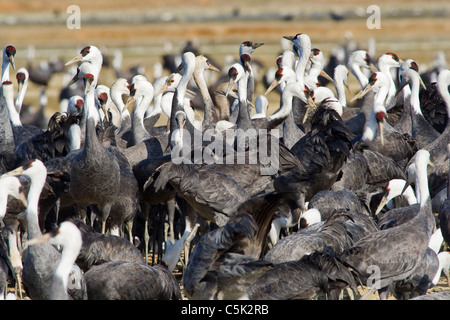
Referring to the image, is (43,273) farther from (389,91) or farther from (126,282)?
(389,91)

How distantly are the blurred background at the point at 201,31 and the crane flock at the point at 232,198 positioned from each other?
497 inches

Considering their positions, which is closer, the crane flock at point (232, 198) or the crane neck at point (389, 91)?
the crane flock at point (232, 198)

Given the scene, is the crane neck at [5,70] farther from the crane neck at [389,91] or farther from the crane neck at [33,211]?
the crane neck at [33,211]

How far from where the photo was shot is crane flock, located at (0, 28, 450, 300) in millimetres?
6074

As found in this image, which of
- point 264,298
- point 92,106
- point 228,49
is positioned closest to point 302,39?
point 92,106

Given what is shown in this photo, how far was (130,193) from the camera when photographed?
27.4 feet

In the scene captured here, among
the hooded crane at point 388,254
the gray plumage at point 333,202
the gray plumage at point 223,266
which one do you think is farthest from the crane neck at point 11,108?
the hooded crane at point 388,254

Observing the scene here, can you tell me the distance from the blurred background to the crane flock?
12.6m

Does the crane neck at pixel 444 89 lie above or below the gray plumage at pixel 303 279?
above

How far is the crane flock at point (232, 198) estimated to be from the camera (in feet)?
19.9

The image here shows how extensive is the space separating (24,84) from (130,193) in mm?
4997

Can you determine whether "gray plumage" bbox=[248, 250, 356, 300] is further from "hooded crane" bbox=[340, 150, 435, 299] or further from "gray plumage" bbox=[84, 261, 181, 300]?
"gray plumage" bbox=[84, 261, 181, 300]

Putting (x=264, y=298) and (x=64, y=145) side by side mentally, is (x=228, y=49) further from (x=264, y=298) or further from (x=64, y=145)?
(x=264, y=298)

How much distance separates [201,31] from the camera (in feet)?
119
